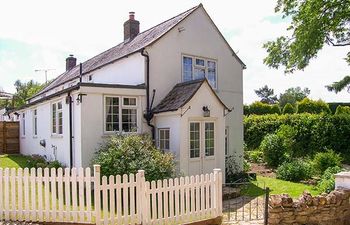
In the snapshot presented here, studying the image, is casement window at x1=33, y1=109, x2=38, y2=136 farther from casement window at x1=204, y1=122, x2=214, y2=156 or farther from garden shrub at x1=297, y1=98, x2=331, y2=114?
garden shrub at x1=297, y1=98, x2=331, y2=114

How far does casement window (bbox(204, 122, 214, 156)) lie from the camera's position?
46.5 feet

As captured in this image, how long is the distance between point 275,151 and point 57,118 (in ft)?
41.1

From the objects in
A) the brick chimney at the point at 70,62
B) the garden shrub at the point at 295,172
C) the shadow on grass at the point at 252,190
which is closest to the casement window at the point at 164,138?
the shadow on grass at the point at 252,190

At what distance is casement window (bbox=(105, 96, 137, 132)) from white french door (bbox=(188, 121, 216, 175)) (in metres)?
2.49

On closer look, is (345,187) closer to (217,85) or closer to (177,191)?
(177,191)

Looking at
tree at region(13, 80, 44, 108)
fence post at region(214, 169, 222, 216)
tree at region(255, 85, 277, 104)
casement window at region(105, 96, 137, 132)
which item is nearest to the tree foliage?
casement window at region(105, 96, 137, 132)

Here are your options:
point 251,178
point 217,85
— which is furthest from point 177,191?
point 217,85

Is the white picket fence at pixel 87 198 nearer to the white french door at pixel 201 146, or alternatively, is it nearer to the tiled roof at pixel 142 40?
the white french door at pixel 201 146

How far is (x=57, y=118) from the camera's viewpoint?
49.6 ft

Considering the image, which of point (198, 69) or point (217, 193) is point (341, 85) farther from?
point (217, 193)

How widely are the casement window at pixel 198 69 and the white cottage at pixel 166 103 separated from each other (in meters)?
0.05

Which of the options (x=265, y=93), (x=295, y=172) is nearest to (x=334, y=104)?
(x=295, y=172)

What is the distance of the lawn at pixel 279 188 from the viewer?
13.2m

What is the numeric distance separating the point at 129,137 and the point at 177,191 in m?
4.65
